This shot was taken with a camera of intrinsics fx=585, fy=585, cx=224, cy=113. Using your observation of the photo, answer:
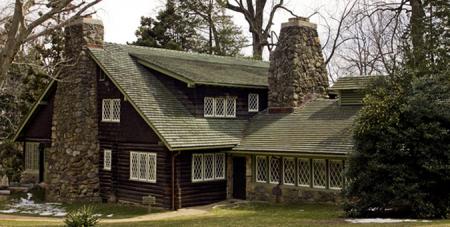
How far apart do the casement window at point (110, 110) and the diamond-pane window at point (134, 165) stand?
175cm

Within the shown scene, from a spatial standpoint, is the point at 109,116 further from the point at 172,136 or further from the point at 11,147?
the point at 11,147

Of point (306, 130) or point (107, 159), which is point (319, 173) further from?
point (107, 159)

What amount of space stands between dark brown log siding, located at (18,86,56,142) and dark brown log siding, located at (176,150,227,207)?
846cm

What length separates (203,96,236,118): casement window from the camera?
24.3m

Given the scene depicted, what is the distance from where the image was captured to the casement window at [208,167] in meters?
22.7

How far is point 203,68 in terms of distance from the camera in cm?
2594

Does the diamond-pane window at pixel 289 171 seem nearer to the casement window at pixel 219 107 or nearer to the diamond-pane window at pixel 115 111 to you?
the casement window at pixel 219 107

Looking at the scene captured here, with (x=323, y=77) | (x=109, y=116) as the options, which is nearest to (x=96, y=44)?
(x=109, y=116)

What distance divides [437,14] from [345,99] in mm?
4809

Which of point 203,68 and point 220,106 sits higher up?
point 203,68

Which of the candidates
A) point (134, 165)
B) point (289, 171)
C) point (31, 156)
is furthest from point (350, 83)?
point (31, 156)

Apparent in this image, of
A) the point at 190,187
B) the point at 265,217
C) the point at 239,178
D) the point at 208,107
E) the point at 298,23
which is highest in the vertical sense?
the point at 298,23

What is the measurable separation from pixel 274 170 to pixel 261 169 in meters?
0.70

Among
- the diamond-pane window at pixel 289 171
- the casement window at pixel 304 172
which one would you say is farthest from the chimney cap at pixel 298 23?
the casement window at pixel 304 172
